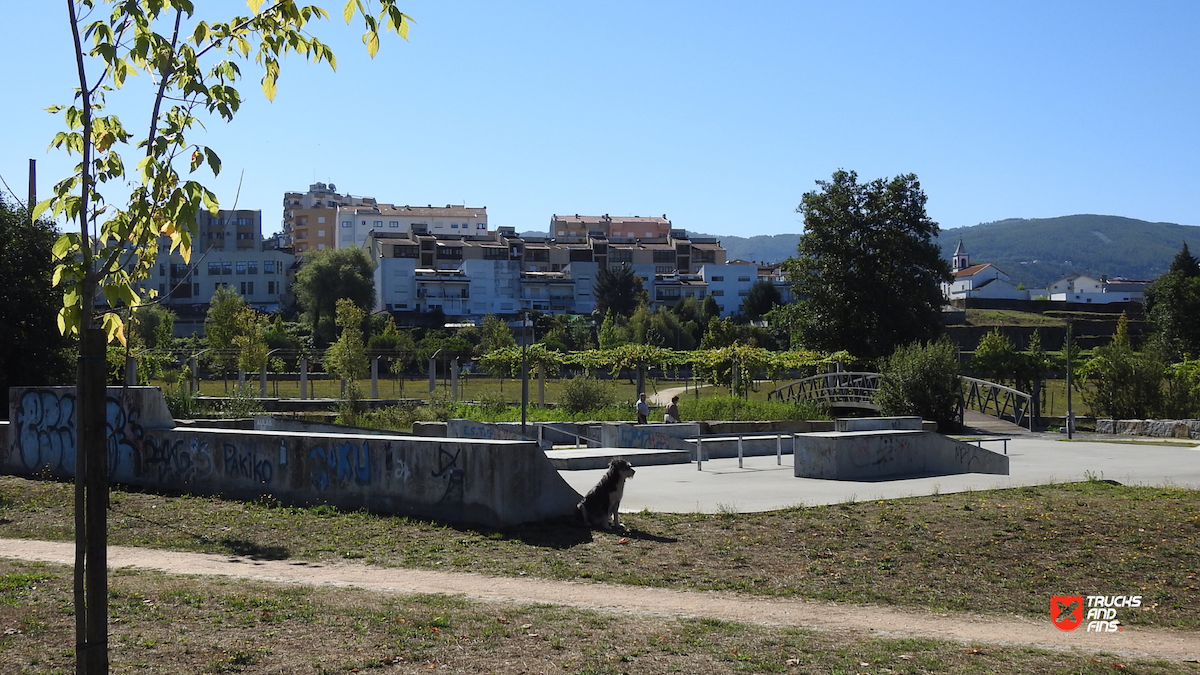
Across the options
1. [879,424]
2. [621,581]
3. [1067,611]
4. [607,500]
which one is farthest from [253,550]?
[879,424]

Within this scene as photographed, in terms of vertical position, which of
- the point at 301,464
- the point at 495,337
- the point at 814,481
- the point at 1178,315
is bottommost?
the point at 814,481

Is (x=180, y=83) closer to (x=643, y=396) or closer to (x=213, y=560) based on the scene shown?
(x=213, y=560)

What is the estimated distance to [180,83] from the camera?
4695mm

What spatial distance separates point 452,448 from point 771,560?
4.32m

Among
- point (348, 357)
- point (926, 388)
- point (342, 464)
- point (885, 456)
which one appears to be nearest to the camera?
point (342, 464)

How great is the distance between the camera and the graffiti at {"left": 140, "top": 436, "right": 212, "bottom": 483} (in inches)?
612

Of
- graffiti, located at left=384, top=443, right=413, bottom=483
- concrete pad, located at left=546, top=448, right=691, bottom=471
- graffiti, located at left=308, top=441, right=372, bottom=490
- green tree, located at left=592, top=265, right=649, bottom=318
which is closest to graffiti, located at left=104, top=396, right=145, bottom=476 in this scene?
graffiti, located at left=308, top=441, right=372, bottom=490

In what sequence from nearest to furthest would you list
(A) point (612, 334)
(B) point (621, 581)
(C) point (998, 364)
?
(B) point (621, 581) < (C) point (998, 364) < (A) point (612, 334)

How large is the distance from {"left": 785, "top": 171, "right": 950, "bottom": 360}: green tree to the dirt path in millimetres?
44697

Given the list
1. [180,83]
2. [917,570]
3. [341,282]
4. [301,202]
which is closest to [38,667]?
[180,83]

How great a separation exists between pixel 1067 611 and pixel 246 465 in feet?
36.0

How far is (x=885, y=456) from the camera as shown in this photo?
2061 centimetres

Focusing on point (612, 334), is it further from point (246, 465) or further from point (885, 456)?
point (246, 465)

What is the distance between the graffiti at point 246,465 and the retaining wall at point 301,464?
1cm
